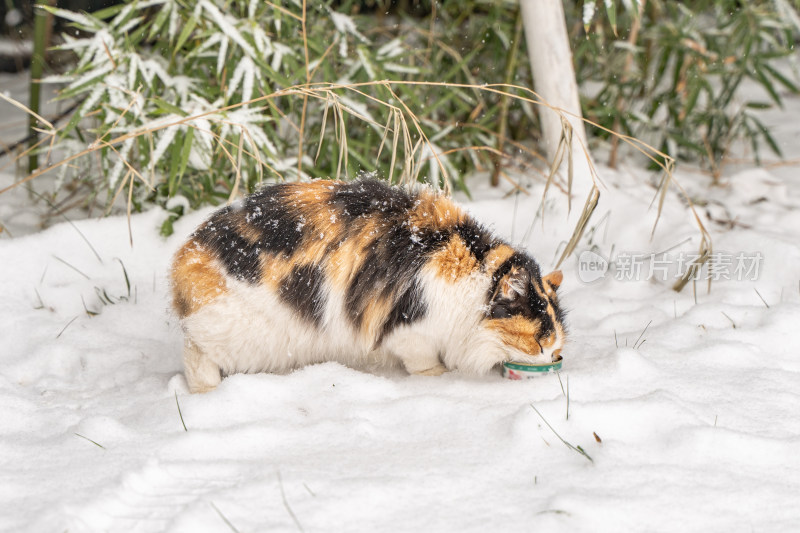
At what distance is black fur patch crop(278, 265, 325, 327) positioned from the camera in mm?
2271

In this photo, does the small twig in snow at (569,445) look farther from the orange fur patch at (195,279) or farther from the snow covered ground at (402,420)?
the orange fur patch at (195,279)

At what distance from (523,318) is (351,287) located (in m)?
0.53

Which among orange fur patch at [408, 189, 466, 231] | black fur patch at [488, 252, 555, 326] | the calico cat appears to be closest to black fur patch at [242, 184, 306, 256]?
the calico cat

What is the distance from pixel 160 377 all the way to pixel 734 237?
2455mm

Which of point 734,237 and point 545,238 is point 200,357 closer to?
point 545,238

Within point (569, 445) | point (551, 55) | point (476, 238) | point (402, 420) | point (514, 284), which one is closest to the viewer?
point (569, 445)

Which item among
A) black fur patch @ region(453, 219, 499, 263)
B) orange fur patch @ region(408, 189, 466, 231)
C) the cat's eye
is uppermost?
orange fur patch @ region(408, 189, 466, 231)

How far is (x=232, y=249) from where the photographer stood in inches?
89.9

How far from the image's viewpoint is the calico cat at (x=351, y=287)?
2271mm

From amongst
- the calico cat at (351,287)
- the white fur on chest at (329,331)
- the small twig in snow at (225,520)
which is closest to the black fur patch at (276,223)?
the calico cat at (351,287)

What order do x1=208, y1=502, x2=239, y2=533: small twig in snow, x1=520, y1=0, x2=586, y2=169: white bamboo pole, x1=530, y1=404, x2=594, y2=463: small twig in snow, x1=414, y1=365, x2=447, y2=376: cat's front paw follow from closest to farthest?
x1=208, y1=502, x2=239, y2=533: small twig in snow < x1=530, y1=404, x2=594, y2=463: small twig in snow < x1=414, y1=365, x2=447, y2=376: cat's front paw < x1=520, y1=0, x2=586, y2=169: white bamboo pole

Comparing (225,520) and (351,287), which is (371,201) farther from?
(225,520)

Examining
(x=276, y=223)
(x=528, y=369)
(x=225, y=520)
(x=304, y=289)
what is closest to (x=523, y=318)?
(x=528, y=369)

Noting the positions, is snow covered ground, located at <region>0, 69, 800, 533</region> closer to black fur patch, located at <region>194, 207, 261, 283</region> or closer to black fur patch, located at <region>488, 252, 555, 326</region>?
black fur patch, located at <region>488, 252, 555, 326</region>
